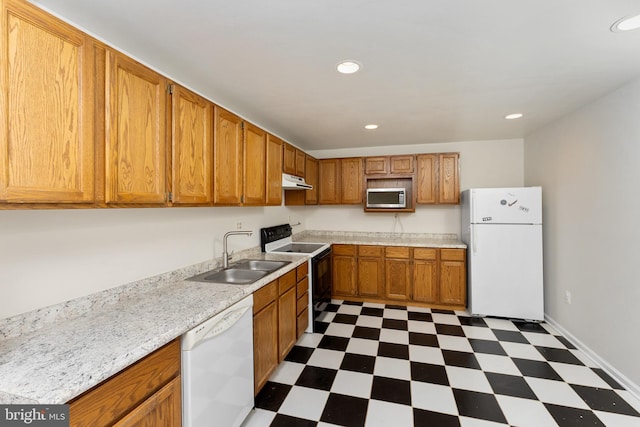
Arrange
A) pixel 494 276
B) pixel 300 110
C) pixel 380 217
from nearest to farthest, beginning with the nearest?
pixel 300 110
pixel 494 276
pixel 380 217

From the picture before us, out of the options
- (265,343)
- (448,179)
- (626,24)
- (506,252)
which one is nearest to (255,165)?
(265,343)

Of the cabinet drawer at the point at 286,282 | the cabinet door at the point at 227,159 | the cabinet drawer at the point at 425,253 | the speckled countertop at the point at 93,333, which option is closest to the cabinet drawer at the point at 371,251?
the cabinet drawer at the point at 425,253

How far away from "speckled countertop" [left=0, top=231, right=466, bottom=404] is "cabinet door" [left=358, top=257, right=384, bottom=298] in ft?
7.05

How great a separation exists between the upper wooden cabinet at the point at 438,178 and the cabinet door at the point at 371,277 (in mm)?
1078

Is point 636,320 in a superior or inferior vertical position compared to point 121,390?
inferior

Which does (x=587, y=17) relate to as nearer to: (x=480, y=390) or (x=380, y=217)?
(x=480, y=390)

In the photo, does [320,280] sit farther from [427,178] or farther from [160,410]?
[160,410]

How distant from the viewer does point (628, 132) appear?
83.0 inches

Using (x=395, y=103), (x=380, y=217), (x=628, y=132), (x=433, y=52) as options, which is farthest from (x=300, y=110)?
(x=628, y=132)

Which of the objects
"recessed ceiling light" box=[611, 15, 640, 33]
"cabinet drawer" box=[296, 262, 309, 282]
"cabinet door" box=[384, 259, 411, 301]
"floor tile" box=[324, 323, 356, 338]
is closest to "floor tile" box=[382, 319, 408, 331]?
"floor tile" box=[324, 323, 356, 338]

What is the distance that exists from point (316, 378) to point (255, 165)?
1.85 metres

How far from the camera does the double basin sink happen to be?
2205 mm

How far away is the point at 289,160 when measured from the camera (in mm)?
3268

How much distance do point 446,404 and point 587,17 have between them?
238cm
